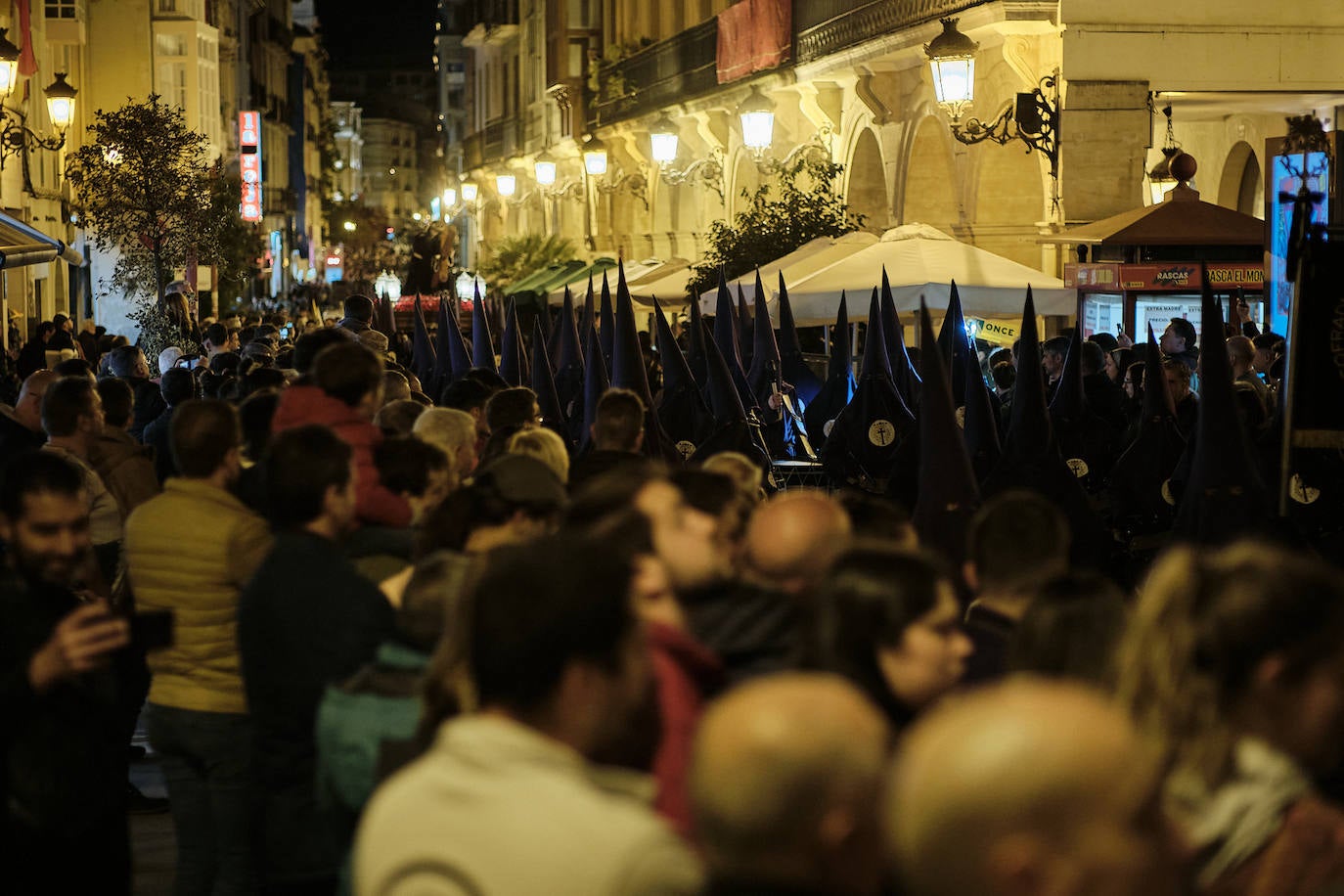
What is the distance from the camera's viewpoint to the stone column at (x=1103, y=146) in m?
18.5

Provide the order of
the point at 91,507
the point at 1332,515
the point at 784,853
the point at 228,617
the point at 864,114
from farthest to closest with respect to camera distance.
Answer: the point at 864,114 < the point at 1332,515 < the point at 91,507 < the point at 228,617 < the point at 784,853

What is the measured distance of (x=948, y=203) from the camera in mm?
24828

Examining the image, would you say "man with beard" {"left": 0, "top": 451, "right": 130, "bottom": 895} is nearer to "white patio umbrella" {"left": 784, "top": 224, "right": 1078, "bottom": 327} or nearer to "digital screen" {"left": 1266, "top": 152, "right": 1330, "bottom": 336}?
"digital screen" {"left": 1266, "top": 152, "right": 1330, "bottom": 336}

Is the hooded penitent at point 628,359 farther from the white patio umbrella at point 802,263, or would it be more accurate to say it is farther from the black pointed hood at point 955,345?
the white patio umbrella at point 802,263

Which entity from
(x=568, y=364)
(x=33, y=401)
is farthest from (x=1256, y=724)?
(x=568, y=364)

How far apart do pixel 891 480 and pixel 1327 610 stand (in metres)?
6.43

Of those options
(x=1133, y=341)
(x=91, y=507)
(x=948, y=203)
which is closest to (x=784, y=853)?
(x=91, y=507)

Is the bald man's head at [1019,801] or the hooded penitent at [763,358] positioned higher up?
the hooded penitent at [763,358]

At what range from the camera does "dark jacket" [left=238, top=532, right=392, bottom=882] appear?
4895 millimetres

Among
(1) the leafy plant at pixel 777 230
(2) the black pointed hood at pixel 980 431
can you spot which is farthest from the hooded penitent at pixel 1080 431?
(1) the leafy plant at pixel 777 230

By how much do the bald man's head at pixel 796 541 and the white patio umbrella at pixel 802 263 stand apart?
13688 millimetres

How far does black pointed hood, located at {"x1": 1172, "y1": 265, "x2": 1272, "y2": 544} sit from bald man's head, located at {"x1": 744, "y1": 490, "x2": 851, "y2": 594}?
9.55 ft

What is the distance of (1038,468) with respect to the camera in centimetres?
859

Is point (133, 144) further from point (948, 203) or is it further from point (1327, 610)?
point (1327, 610)
